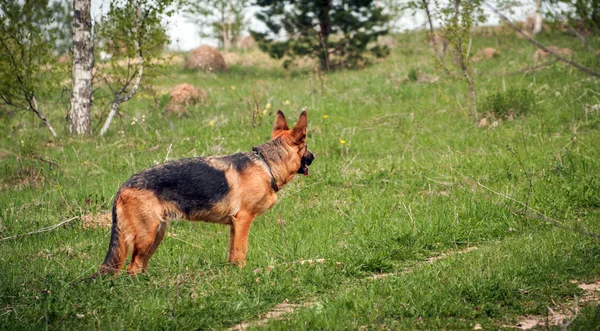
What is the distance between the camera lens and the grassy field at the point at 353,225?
5.14 m

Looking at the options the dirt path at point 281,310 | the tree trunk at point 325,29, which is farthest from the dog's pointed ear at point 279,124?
the tree trunk at point 325,29

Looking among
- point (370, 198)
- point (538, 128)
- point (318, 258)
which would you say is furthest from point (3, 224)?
point (538, 128)

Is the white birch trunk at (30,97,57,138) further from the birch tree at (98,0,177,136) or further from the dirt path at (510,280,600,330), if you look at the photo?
the dirt path at (510,280,600,330)

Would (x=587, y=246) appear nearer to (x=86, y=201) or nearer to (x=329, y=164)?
(x=329, y=164)

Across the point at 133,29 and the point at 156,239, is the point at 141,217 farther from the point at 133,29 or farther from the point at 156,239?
the point at 133,29

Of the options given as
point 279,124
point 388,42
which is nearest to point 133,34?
point 279,124

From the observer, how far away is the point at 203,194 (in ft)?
20.4

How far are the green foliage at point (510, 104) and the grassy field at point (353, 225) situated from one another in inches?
7.7

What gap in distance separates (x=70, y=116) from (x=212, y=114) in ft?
11.1

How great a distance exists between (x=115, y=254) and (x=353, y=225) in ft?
10.4

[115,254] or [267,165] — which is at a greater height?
[267,165]

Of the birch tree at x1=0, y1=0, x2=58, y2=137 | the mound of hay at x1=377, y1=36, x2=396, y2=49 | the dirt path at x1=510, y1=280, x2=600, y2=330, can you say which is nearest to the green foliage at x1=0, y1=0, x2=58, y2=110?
the birch tree at x1=0, y1=0, x2=58, y2=137

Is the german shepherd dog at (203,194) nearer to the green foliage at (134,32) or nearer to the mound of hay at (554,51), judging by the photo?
the green foliage at (134,32)

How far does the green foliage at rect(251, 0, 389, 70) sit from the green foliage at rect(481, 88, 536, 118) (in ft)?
30.0
